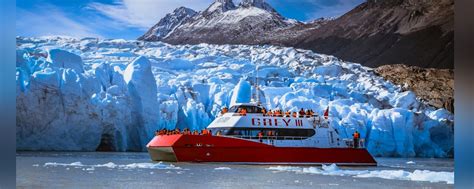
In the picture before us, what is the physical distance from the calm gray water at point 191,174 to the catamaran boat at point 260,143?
0.56 feet

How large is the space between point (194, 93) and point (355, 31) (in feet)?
10.4

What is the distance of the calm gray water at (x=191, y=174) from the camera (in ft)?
32.7

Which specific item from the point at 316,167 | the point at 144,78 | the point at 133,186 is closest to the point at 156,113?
the point at 144,78

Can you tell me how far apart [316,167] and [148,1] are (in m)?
3.78

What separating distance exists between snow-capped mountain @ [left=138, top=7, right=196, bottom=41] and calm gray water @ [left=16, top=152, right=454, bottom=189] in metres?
2.09

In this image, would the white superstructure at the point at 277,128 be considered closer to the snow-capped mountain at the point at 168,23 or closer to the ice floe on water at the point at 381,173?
the ice floe on water at the point at 381,173

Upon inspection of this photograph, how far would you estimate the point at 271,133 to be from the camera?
513 inches

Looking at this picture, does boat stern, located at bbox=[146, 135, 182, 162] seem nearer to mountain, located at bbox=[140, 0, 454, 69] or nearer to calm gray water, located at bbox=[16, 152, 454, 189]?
calm gray water, located at bbox=[16, 152, 454, 189]

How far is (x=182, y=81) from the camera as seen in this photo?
1516 centimetres

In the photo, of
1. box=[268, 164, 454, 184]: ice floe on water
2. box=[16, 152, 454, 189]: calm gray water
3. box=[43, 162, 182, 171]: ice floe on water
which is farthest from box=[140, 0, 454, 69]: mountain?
box=[43, 162, 182, 171]: ice floe on water

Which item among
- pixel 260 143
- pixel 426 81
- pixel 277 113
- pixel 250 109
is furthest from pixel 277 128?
pixel 426 81

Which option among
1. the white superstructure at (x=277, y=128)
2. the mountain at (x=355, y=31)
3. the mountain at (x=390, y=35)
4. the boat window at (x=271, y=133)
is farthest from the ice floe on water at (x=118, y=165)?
the mountain at (x=390, y=35)
